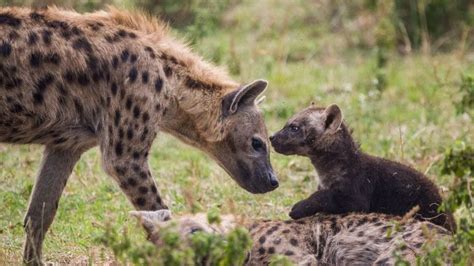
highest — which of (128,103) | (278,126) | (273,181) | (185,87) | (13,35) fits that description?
(13,35)

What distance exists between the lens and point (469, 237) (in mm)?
6207

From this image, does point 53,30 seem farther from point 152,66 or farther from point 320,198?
point 320,198

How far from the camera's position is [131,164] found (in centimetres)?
748

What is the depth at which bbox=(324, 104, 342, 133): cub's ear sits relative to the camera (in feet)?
25.4

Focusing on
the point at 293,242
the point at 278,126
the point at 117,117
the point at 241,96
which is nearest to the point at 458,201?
the point at 293,242

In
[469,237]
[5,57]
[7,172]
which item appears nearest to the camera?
[469,237]

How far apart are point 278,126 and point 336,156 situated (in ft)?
10.6

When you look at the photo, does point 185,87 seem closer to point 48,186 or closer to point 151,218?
point 48,186

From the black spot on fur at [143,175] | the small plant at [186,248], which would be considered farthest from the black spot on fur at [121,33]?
the small plant at [186,248]

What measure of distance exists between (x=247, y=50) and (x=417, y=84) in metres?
1.92

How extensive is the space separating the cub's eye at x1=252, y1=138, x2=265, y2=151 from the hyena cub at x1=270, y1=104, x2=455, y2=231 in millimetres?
94

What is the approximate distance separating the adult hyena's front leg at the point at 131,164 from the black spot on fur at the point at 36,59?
1.94 feet

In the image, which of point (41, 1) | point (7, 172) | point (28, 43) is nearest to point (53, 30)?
point (28, 43)

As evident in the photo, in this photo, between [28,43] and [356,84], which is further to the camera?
[356,84]
